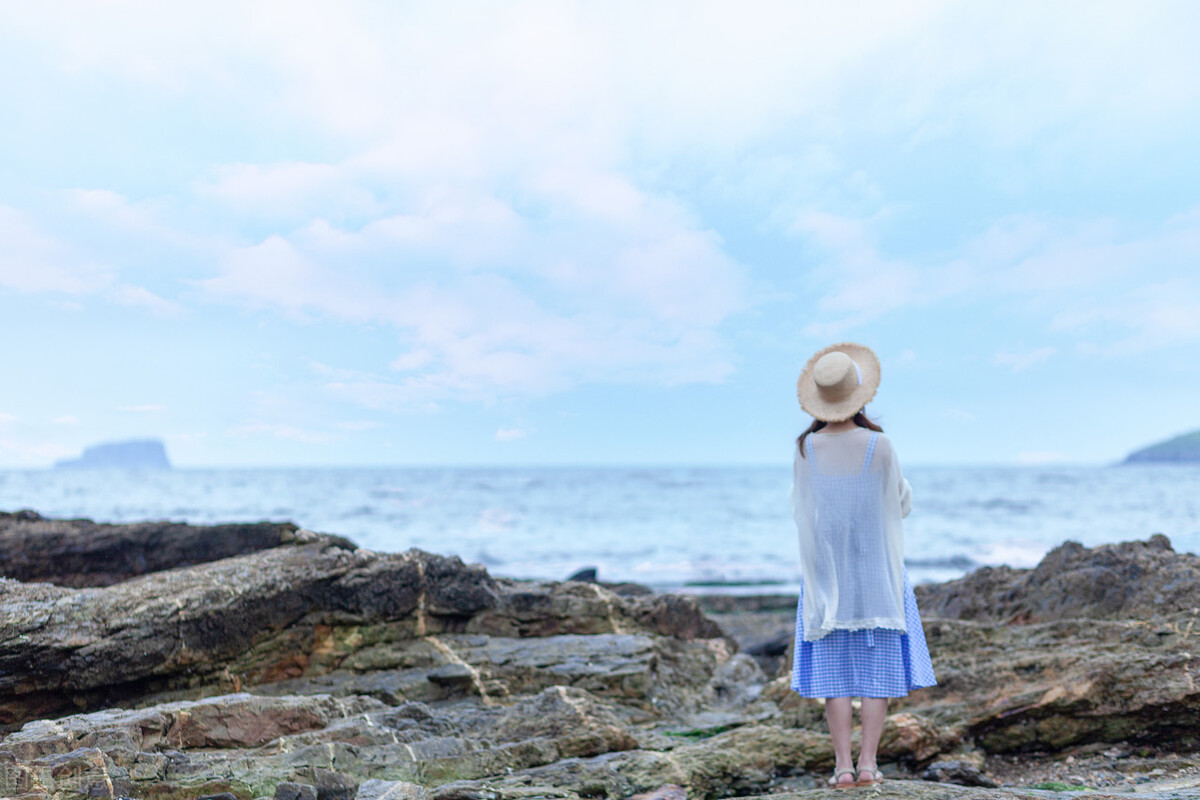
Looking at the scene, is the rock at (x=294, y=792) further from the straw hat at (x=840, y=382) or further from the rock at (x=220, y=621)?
the straw hat at (x=840, y=382)

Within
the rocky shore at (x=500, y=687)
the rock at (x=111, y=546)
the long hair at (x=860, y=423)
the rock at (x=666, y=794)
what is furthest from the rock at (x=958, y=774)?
the rock at (x=111, y=546)

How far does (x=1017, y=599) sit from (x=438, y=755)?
5.60 metres

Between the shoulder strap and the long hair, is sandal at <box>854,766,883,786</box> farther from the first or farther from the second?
the long hair

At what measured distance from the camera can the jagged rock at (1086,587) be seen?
5.88 metres

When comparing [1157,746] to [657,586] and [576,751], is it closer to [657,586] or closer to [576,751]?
[576,751]

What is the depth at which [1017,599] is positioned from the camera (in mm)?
7035

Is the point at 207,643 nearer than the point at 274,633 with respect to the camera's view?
Yes

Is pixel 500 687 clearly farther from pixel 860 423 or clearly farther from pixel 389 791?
pixel 860 423

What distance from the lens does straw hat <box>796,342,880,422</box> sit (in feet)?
13.3

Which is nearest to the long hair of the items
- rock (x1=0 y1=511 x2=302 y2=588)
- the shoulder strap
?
the shoulder strap

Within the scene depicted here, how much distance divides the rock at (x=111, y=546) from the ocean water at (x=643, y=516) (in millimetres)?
10844

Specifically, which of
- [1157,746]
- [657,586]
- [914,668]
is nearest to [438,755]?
[914,668]

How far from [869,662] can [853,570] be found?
0.49 meters

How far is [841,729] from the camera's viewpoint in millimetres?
3943
